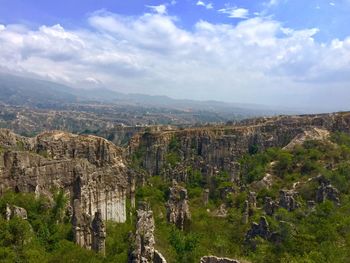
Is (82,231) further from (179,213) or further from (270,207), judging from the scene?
(270,207)

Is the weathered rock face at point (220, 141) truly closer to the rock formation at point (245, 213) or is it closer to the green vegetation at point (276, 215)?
the green vegetation at point (276, 215)

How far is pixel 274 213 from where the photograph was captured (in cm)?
5003

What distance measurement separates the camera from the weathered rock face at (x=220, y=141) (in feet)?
278

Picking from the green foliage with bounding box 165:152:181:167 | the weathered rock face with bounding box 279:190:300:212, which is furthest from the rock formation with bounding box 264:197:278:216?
the green foliage with bounding box 165:152:181:167

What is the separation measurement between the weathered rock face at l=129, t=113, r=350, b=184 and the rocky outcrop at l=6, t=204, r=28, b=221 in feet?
137

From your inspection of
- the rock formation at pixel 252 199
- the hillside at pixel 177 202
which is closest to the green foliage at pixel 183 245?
the hillside at pixel 177 202

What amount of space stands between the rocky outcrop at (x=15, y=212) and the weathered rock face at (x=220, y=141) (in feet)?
137

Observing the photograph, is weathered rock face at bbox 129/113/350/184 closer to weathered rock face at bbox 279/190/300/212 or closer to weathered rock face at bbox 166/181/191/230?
weathered rock face at bbox 279/190/300/212

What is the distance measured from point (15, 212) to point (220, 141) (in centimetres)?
5793

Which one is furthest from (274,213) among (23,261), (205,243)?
(23,261)

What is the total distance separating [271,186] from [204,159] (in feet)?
81.5

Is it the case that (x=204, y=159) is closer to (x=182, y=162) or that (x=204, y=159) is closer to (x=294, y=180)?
(x=182, y=162)

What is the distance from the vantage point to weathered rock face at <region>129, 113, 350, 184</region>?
84.9 meters

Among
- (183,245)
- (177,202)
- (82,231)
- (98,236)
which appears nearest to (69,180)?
(82,231)
